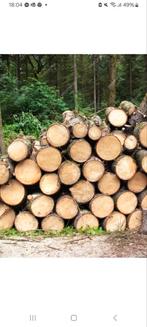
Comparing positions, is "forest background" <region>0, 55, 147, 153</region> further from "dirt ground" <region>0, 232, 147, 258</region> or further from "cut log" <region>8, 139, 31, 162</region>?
"dirt ground" <region>0, 232, 147, 258</region>

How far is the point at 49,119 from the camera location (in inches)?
235

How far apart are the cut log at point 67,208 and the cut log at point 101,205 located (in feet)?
0.30

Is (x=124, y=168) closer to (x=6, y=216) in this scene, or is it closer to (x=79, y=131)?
(x=79, y=131)

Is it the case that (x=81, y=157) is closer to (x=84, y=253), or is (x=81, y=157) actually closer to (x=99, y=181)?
(x=99, y=181)

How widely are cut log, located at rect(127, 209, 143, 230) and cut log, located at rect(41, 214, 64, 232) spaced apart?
36 cm

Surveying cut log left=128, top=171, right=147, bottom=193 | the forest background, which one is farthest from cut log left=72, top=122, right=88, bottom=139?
the forest background

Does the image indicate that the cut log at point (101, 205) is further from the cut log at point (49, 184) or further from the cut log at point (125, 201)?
the cut log at point (49, 184)

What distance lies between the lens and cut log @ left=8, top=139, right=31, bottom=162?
2623mm
